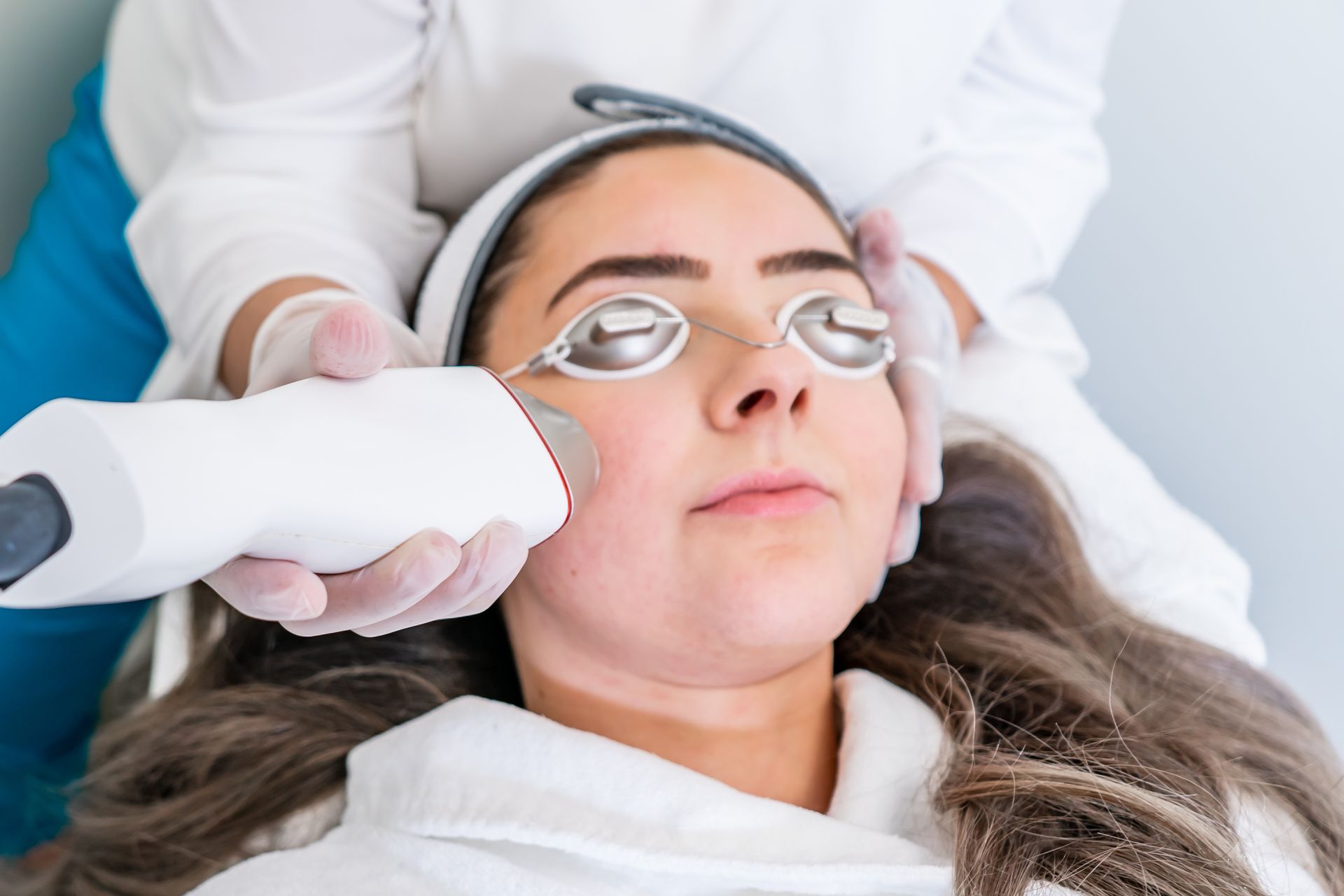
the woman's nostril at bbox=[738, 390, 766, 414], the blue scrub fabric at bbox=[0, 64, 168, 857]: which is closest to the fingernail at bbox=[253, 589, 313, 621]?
the woman's nostril at bbox=[738, 390, 766, 414]

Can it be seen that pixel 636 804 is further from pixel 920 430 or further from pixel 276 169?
pixel 276 169

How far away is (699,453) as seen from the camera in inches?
38.0

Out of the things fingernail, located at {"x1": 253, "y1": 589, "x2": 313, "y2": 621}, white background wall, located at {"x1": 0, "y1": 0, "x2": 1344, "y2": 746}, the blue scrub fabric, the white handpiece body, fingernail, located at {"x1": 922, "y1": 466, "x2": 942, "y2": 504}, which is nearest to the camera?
the white handpiece body

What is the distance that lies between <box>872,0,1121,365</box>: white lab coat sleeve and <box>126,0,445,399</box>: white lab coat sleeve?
710mm

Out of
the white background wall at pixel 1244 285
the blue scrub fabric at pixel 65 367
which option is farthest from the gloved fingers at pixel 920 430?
the blue scrub fabric at pixel 65 367

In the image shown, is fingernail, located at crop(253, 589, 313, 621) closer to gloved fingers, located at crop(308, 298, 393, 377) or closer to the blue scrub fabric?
gloved fingers, located at crop(308, 298, 393, 377)

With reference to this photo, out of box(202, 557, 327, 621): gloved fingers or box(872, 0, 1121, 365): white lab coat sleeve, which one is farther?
box(872, 0, 1121, 365): white lab coat sleeve

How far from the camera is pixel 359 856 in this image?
3.22ft

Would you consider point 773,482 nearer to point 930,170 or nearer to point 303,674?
point 303,674

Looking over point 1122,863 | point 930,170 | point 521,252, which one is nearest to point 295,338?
point 521,252

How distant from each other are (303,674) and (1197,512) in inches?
60.0

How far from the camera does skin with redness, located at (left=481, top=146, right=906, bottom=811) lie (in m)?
0.96

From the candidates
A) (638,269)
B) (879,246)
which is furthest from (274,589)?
(879,246)

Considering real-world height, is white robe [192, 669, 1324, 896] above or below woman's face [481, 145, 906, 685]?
below
